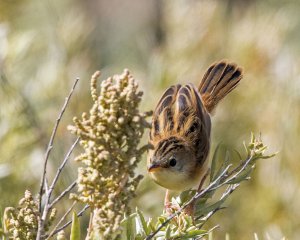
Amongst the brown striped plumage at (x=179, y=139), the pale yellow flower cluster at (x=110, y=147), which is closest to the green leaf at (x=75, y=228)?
the pale yellow flower cluster at (x=110, y=147)

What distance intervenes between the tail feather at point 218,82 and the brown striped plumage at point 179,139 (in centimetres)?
25

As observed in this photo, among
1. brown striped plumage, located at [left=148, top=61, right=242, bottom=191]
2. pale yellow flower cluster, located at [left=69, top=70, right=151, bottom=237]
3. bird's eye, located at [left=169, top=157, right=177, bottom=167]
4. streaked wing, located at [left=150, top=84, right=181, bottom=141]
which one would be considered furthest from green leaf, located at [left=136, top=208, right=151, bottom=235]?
streaked wing, located at [left=150, top=84, right=181, bottom=141]

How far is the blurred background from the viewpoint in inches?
125

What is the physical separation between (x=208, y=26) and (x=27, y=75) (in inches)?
44.1

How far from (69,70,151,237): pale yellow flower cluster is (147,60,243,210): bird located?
3.91 ft

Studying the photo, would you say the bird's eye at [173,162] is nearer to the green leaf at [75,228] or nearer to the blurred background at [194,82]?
the blurred background at [194,82]

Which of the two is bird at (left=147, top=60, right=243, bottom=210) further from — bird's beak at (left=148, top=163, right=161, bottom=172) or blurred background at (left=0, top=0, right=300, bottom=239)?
blurred background at (left=0, top=0, right=300, bottom=239)

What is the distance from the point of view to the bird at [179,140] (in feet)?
9.18

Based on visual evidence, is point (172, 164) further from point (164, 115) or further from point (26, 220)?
point (26, 220)

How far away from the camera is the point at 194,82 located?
3959 mm

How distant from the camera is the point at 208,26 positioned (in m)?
4.37

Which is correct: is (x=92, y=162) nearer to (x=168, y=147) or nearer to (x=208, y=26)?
(x=168, y=147)

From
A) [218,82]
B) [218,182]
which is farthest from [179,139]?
[218,182]

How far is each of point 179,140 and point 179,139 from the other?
0.01 metres
